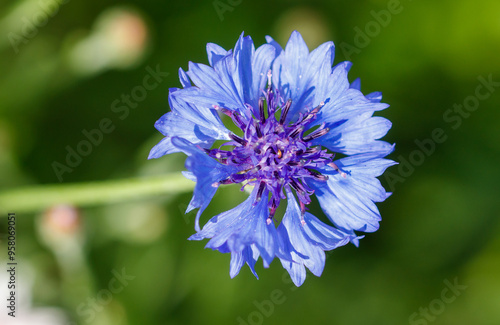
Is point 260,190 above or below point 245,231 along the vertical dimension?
above

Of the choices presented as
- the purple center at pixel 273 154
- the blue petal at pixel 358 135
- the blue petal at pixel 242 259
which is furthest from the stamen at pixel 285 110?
the blue petal at pixel 242 259

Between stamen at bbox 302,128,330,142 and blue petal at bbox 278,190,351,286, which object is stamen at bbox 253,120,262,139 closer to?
stamen at bbox 302,128,330,142

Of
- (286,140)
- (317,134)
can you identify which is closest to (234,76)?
(286,140)

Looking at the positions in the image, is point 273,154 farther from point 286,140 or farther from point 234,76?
point 234,76

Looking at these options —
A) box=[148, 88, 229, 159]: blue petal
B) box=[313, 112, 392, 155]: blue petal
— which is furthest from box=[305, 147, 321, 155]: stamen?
box=[148, 88, 229, 159]: blue petal

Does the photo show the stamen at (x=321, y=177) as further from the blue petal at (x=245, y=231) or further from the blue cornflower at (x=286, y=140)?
the blue petal at (x=245, y=231)

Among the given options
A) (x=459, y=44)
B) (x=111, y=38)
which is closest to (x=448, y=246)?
(x=459, y=44)

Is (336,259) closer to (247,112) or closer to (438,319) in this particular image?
(438,319)
